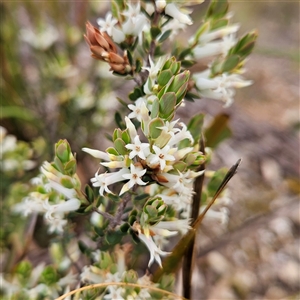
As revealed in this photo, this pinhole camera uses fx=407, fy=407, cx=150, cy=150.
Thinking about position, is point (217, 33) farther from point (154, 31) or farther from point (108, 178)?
point (108, 178)

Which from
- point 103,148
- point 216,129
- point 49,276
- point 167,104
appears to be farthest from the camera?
point 103,148

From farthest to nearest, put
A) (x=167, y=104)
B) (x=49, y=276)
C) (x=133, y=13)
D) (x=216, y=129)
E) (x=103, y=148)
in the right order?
(x=103, y=148), (x=216, y=129), (x=49, y=276), (x=133, y=13), (x=167, y=104)

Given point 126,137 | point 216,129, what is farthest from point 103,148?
point 126,137

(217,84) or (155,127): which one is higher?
(217,84)

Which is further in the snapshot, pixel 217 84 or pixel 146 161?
pixel 217 84

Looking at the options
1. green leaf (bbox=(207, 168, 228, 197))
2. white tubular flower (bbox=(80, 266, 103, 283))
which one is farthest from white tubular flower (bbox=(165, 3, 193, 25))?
white tubular flower (bbox=(80, 266, 103, 283))

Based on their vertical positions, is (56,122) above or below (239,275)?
above

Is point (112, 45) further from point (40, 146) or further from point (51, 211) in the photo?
point (40, 146)

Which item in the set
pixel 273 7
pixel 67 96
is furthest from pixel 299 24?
pixel 67 96
